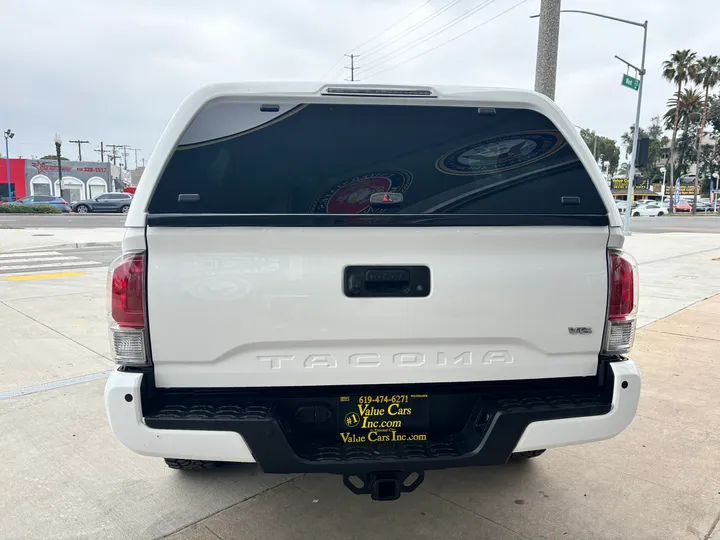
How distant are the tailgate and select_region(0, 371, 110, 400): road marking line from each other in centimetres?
314

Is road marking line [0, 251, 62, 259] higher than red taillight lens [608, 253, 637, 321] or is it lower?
lower

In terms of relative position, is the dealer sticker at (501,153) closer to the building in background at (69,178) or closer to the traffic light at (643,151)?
the traffic light at (643,151)

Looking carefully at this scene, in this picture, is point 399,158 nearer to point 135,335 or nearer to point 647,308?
point 135,335

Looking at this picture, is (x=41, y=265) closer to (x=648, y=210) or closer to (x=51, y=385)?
(x=51, y=385)

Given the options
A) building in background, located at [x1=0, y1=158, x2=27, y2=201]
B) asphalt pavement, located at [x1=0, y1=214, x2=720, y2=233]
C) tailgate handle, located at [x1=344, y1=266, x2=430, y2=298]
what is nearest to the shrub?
asphalt pavement, located at [x1=0, y1=214, x2=720, y2=233]

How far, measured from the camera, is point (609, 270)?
2410 mm

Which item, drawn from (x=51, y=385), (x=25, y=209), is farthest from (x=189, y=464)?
→ (x=25, y=209)

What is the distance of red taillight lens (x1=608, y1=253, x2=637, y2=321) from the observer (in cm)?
243

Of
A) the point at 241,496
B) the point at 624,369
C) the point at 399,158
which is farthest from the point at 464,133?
the point at 241,496

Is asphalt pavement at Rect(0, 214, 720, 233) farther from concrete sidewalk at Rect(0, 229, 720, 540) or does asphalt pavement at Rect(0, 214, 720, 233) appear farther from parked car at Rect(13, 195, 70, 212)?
concrete sidewalk at Rect(0, 229, 720, 540)

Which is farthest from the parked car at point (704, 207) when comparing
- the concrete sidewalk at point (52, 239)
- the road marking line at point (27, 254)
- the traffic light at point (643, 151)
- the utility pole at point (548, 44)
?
the road marking line at point (27, 254)

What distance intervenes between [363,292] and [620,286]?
116cm

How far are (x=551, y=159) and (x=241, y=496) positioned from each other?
2.47 metres

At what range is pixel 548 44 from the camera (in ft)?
23.0
